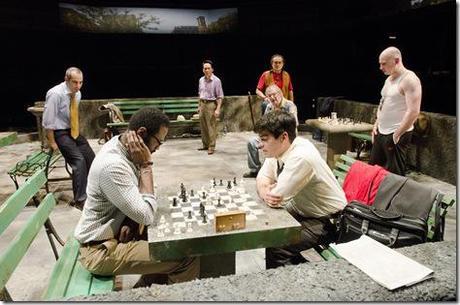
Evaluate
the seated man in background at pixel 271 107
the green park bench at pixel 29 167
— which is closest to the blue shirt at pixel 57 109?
the green park bench at pixel 29 167

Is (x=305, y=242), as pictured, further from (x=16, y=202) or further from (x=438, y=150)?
(x=438, y=150)

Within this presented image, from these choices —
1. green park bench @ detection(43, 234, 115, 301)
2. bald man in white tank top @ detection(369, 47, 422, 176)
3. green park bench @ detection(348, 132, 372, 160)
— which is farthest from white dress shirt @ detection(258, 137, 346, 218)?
green park bench @ detection(348, 132, 372, 160)

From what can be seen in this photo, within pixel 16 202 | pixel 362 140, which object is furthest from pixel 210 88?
pixel 16 202

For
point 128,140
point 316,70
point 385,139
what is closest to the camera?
point 128,140

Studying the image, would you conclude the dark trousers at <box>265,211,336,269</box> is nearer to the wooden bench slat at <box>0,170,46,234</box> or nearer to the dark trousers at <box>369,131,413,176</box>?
the wooden bench slat at <box>0,170,46,234</box>

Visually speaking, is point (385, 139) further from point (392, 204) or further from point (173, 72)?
point (173, 72)

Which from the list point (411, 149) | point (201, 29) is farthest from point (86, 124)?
point (411, 149)

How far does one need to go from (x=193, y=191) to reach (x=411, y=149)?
17.0 feet

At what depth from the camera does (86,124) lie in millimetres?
9977

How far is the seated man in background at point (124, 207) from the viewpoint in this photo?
243 centimetres

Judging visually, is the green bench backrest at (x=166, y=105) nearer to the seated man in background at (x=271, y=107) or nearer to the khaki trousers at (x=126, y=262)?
the seated man in background at (x=271, y=107)

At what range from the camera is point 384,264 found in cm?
143

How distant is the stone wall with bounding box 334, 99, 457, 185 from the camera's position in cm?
590

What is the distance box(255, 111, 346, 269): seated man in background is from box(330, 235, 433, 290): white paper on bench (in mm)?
1169
